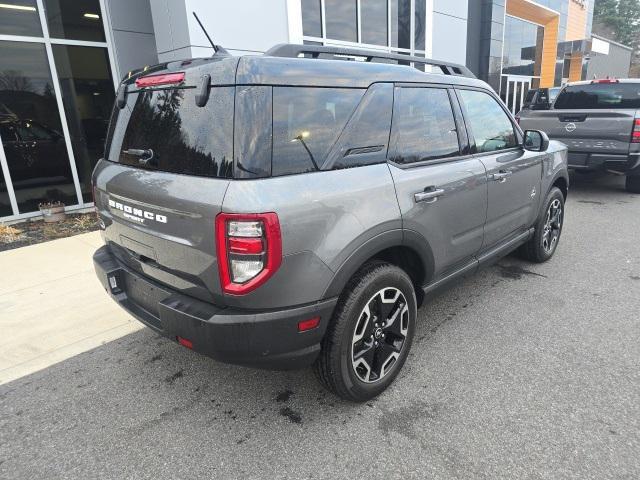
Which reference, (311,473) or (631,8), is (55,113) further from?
(631,8)

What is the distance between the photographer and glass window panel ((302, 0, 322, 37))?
29.0 ft

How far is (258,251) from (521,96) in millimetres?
22774

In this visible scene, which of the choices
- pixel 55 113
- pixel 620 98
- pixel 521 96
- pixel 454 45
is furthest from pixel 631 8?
pixel 55 113

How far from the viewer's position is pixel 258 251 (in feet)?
6.34

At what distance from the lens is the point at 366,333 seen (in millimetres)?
2490

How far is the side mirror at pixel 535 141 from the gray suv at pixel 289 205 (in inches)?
45.6

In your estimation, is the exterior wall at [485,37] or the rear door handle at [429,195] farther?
the exterior wall at [485,37]

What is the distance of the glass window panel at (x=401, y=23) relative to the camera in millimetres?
11258

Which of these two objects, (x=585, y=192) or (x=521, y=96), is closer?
(x=585, y=192)

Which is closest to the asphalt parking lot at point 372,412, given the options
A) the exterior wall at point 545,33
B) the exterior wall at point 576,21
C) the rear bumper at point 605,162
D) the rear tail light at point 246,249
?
the rear tail light at point 246,249

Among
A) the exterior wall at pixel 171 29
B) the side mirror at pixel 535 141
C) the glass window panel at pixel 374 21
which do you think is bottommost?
the side mirror at pixel 535 141

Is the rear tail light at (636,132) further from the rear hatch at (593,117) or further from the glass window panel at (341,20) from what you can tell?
the glass window panel at (341,20)

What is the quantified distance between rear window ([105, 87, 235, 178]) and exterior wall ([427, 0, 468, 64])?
10.8 meters

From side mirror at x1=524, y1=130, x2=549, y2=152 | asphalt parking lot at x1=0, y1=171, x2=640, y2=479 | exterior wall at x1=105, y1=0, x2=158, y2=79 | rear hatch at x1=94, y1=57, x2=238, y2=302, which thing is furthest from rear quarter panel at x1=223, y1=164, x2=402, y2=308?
exterior wall at x1=105, y1=0, x2=158, y2=79
